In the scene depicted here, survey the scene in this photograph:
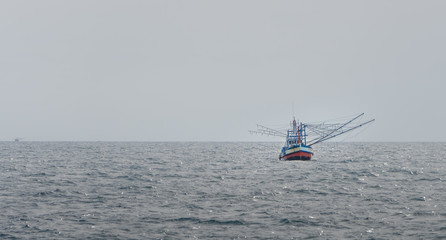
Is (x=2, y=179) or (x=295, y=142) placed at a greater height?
(x=295, y=142)

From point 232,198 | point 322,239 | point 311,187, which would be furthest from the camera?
point 311,187

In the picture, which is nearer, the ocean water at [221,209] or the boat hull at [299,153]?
the ocean water at [221,209]

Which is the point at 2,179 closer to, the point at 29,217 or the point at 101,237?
the point at 29,217

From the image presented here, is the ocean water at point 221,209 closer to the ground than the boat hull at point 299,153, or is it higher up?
closer to the ground

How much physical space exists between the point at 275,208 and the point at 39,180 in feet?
100

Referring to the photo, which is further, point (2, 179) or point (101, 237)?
point (2, 179)

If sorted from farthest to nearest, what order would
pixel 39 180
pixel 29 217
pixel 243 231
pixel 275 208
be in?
pixel 39 180 → pixel 275 208 → pixel 29 217 → pixel 243 231

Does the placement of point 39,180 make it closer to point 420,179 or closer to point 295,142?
point 420,179

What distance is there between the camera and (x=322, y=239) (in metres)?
20.9

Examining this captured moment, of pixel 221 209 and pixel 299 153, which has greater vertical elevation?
pixel 299 153

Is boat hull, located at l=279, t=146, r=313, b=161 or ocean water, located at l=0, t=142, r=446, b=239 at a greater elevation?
boat hull, located at l=279, t=146, r=313, b=161

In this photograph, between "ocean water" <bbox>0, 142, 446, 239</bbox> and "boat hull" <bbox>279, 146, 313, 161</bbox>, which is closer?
"ocean water" <bbox>0, 142, 446, 239</bbox>

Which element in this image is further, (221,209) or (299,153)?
(299,153)

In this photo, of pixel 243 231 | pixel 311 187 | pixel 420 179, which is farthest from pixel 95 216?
pixel 420 179
